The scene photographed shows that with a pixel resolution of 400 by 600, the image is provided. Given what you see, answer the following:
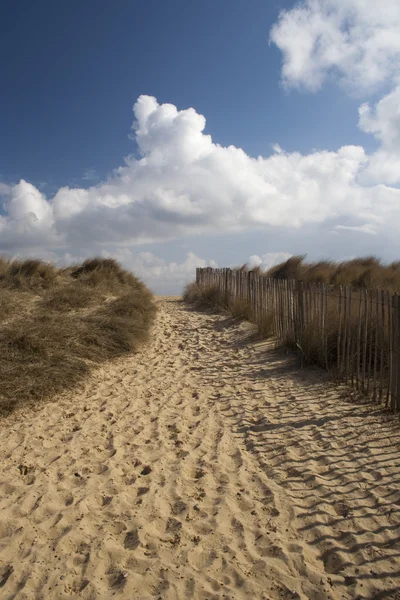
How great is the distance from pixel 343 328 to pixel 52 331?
14.1 feet

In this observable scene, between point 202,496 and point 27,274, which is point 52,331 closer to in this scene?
point 202,496

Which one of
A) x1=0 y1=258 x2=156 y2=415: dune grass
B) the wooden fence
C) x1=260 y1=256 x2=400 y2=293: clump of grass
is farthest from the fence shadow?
x1=260 y1=256 x2=400 y2=293: clump of grass

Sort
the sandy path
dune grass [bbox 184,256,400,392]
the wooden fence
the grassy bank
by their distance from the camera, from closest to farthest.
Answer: the sandy path < the wooden fence < the grassy bank < dune grass [bbox 184,256,400,392]

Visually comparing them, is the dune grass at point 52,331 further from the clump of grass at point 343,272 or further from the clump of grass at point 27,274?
the clump of grass at point 343,272

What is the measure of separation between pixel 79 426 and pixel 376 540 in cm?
305

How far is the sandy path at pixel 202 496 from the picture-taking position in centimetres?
236

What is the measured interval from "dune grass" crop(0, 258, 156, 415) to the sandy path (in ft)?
1.50

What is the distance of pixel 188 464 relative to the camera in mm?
3658

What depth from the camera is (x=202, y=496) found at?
10.4 feet

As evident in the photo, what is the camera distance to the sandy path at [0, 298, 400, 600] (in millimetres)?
2359

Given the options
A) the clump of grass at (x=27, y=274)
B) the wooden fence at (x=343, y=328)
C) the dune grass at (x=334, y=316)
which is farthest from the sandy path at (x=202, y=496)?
the clump of grass at (x=27, y=274)

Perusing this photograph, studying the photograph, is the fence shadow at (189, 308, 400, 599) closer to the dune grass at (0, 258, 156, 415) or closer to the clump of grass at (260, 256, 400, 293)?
the dune grass at (0, 258, 156, 415)

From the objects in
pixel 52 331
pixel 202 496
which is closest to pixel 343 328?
pixel 202 496

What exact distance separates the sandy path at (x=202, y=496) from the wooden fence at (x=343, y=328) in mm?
400
